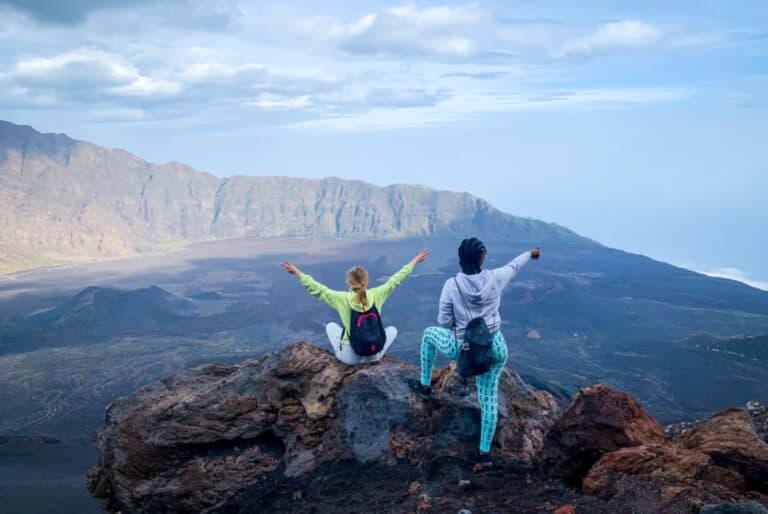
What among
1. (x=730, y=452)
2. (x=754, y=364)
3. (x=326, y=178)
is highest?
(x=326, y=178)

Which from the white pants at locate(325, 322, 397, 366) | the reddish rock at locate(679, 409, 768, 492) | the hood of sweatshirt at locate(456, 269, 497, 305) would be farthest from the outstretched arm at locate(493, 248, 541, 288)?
the reddish rock at locate(679, 409, 768, 492)

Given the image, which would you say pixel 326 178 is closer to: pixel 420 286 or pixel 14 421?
pixel 420 286

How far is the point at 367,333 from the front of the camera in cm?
841

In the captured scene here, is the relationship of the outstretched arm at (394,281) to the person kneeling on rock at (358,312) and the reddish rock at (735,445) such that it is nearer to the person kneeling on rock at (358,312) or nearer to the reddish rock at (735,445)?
the person kneeling on rock at (358,312)

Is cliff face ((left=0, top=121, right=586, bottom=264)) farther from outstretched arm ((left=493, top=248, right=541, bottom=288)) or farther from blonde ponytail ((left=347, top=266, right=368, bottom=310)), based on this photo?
outstretched arm ((left=493, top=248, right=541, bottom=288))

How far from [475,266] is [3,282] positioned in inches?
4006

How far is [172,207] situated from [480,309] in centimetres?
16510

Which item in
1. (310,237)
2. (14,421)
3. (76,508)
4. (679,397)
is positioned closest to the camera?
(76,508)

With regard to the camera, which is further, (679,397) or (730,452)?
(679,397)

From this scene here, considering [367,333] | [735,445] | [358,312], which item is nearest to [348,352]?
[367,333]

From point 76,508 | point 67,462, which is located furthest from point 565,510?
point 67,462

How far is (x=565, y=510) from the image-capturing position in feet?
19.2

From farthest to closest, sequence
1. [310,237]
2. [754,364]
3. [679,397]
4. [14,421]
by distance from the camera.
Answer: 1. [310,237]
2. [754,364]
3. [679,397]
4. [14,421]

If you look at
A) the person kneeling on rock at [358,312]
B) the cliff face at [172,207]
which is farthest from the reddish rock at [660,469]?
the cliff face at [172,207]
